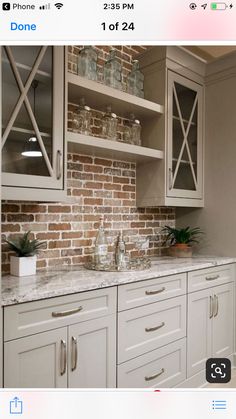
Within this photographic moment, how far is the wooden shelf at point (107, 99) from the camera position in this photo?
54.5 inches

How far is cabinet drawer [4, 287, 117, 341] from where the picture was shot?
2.93ft

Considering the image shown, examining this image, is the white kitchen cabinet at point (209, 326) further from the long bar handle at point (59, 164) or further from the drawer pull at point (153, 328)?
the long bar handle at point (59, 164)

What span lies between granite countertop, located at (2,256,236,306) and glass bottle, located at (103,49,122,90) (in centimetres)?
92

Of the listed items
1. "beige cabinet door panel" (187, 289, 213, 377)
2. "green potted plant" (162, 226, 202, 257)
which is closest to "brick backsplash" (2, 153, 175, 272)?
"green potted plant" (162, 226, 202, 257)

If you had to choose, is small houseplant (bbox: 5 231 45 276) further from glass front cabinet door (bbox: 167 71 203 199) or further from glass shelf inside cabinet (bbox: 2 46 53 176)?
glass front cabinet door (bbox: 167 71 203 199)

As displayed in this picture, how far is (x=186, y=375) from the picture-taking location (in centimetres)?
152

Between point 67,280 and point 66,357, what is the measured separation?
0.81 feet

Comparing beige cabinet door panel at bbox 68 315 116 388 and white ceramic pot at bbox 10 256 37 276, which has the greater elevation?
white ceramic pot at bbox 10 256 37 276

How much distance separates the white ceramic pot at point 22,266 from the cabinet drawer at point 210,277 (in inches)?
30.1

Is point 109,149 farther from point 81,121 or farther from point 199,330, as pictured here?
point 199,330

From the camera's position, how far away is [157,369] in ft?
4.54

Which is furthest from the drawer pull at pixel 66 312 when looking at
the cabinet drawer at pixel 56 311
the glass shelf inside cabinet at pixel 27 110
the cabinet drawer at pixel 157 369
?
the glass shelf inside cabinet at pixel 27 110

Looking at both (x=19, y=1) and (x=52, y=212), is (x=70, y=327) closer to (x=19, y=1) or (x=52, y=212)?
(x=52, y=212)

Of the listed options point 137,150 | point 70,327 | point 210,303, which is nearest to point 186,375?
point 210,303
